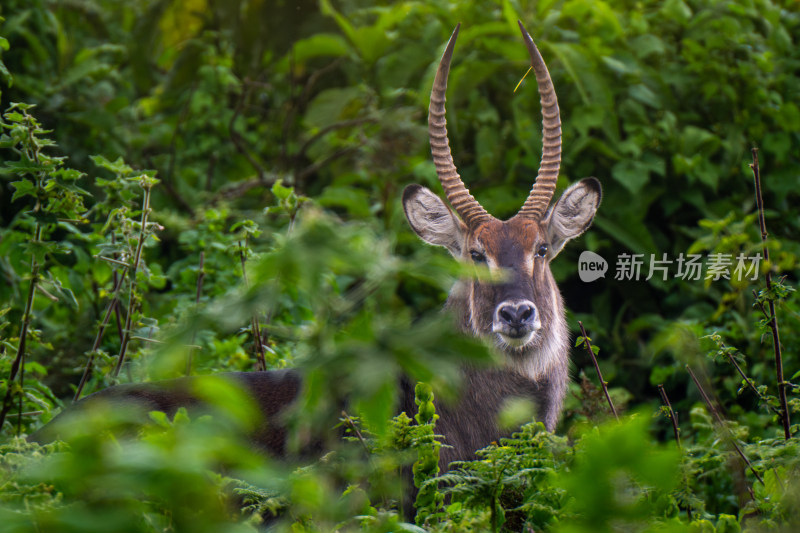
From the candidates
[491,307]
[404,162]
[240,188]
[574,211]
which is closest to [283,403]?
[491,307]

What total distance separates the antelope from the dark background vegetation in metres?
0.21

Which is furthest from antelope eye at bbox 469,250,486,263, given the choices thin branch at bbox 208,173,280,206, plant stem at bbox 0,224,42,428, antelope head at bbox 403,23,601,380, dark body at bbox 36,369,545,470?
thin branch at bbox 208,173,280,206

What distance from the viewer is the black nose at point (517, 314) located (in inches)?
129

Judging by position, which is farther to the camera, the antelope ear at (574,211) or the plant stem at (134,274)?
the antelope ear at (574,211)

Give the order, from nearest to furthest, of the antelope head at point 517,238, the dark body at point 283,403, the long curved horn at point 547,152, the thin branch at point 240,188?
the dark body at point 283,403 → the antelope head at point 517,238 → the long curved horn at point 547,152 → the thin branch at point 240,188

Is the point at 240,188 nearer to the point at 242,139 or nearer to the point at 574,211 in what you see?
the point at 242,139

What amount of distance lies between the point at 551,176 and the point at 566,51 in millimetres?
2221

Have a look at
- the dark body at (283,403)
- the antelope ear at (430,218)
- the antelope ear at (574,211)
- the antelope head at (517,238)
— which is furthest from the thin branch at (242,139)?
the dark body at (283,403)

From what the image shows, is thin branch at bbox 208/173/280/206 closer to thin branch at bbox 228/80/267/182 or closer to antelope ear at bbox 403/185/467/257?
thin branch at bbox 228/80/267/182

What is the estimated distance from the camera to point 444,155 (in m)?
3.67

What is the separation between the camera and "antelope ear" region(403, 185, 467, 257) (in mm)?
3855

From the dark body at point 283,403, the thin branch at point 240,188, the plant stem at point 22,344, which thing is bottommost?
the thin branch at point 240,188

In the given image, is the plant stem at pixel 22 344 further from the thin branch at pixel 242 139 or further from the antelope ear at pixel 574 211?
the thin branch at pixel 242 139

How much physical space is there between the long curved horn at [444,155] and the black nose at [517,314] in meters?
0.52
